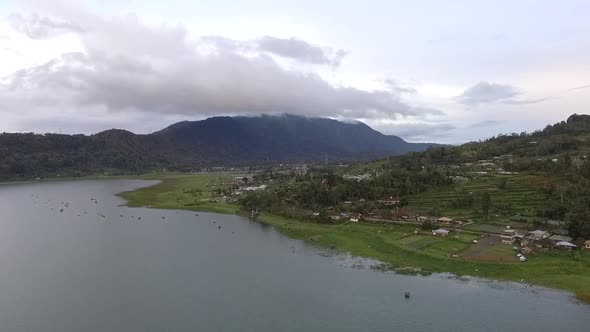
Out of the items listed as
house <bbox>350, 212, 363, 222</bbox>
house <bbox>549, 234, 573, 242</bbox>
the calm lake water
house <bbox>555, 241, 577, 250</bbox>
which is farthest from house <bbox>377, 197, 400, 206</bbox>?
house <bbox>555, 241, 577, 250</bbox>

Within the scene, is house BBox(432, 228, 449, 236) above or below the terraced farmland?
below

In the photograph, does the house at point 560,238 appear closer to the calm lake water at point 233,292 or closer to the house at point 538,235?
the house at point 538,235

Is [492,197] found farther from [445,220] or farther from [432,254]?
[432,254]

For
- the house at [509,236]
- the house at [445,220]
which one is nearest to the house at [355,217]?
the house at [445,220]

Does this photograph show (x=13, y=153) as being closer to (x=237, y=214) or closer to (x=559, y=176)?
(x=237, y=214)

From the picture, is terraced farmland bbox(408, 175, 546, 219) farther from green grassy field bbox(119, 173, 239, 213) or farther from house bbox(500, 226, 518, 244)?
green grassy field bbox(119, 173, 239, 213)

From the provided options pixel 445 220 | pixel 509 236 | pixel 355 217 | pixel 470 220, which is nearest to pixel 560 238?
pixel 509 236

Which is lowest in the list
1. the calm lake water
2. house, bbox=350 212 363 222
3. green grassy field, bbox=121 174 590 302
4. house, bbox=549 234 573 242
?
the calm lake water
